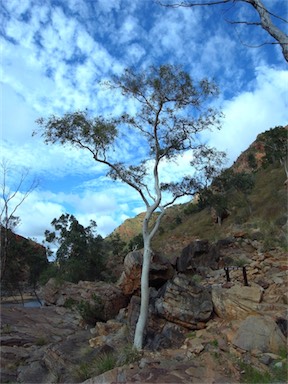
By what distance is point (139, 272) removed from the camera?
17.1m

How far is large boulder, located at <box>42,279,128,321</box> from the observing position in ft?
57.8

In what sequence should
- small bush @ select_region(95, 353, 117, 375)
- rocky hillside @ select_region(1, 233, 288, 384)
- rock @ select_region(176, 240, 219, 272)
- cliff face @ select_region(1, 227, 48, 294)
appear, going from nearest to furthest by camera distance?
rocky hillside @ select_region(1, 233, 288, 384), small bush @ select_region(95, 353, 117, 375), rock @ select_region(176, 240, 219, 272), cliff face @ select_region(1, 227, 48, 294)

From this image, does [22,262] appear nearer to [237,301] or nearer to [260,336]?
[237,301]

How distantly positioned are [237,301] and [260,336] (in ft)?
7.60

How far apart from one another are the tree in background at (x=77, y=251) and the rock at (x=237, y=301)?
78.0 feet

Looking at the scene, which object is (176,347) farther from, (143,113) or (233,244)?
(233,244)

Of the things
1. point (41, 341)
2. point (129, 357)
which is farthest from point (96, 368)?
point (41, 341)

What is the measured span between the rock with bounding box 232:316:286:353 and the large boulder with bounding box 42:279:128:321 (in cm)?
1025

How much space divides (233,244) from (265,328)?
42.7ft

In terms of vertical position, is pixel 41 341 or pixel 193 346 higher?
pixel 193 346

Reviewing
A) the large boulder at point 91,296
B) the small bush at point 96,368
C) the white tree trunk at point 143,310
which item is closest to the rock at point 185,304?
the white tree trunk at point 143,310

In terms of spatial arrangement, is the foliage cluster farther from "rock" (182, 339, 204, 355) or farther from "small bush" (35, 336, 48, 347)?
"small bush" (35, 336, 48, 347)

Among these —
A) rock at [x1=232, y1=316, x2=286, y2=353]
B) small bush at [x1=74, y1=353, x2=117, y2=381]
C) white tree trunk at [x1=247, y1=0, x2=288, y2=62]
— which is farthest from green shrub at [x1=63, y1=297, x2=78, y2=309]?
white tree trunk at [x1=247, y1=0, x2=288, y2=62]

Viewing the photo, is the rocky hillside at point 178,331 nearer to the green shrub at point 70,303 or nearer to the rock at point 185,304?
the rock at point 185,304
